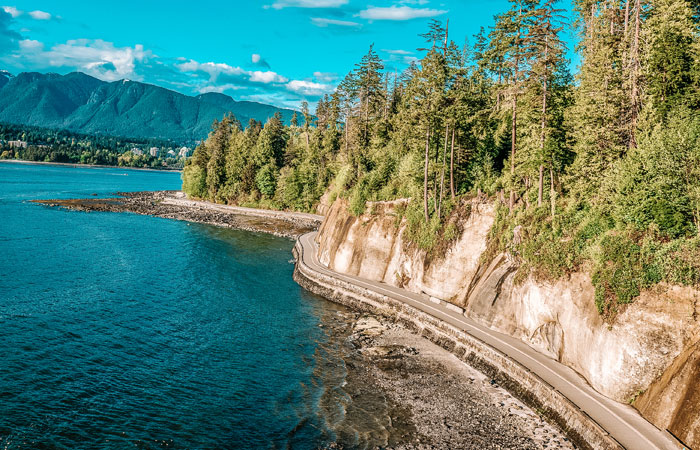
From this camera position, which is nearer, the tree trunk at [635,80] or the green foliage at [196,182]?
the tree trunk at [635,80]

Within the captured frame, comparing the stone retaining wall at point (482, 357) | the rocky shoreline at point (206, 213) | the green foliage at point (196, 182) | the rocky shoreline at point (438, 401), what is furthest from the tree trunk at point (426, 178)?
the green foliage at point (196, 182)

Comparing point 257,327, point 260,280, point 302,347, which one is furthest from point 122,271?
point 302,347

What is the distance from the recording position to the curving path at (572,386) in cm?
1608

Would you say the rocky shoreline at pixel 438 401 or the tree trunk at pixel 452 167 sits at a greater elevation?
the tree trunk at pixel 452 167

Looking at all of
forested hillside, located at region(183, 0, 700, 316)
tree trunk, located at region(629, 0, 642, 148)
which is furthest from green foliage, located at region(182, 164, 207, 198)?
tree trunk, located at region(629, 0, 642, 148)

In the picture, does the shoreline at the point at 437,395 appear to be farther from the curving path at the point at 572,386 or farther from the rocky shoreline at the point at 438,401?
the curving path at the point at 572,386

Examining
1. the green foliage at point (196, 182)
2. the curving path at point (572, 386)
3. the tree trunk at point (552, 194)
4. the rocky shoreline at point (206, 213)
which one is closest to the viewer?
the curving path at point (572, 386)

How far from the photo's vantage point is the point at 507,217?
98.8 ft

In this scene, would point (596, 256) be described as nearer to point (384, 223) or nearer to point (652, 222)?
point (652, 222)

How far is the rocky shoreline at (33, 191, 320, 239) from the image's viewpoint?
7700 centimetres

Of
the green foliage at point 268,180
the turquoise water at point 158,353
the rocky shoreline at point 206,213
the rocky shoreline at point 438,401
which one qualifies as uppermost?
the green foliage at point 268,180

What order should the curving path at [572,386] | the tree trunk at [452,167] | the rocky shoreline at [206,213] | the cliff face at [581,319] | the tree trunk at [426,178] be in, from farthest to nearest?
1. the rocky shoreline at [206,213]
2. the tree trunk at [426,178]
3. the tree trunk at [452,167]
4. the cliff face at [581,319]
5. the curving path at [572,386]

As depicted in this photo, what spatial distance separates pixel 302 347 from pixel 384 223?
16735 mm

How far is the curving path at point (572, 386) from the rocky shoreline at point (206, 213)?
42927mm
